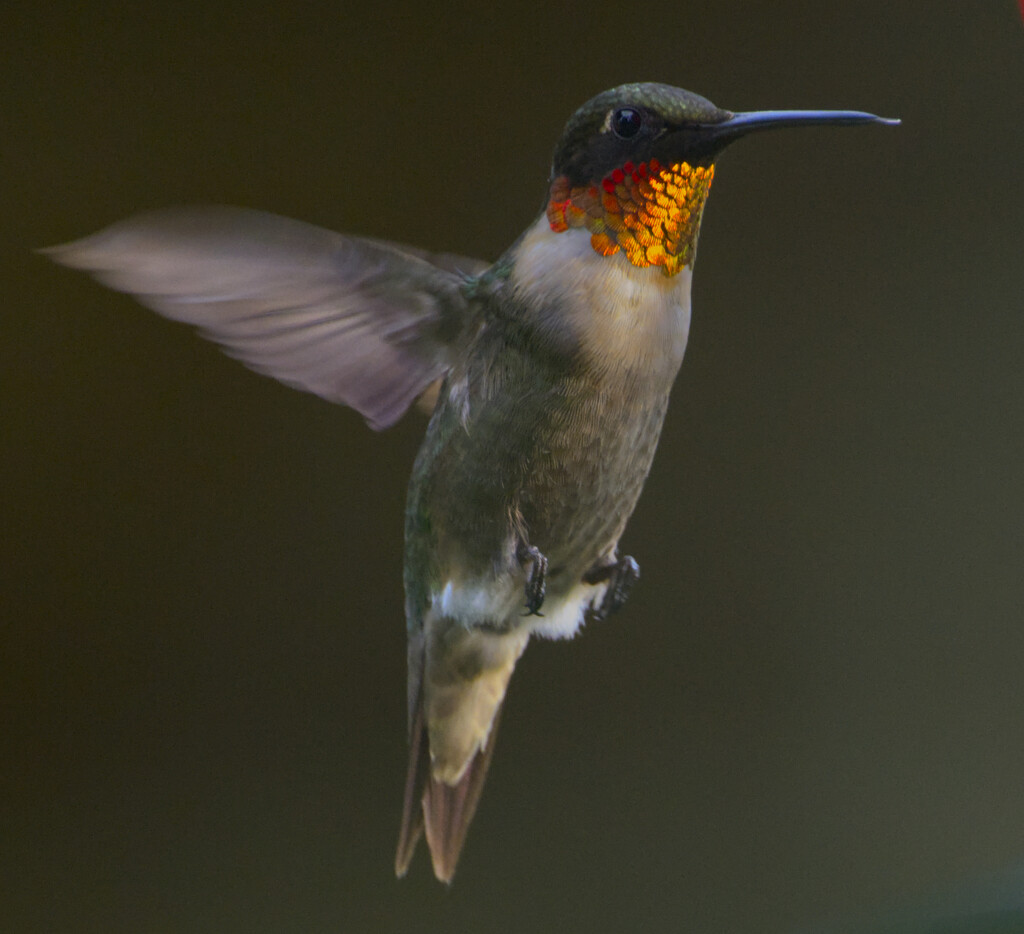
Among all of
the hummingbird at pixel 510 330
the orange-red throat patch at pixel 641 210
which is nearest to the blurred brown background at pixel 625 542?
the hummingbird at pixel 510 330

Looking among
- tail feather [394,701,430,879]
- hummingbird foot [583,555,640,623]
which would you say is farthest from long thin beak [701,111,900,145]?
tail feather [394,701,430,879]

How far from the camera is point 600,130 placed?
65 cm

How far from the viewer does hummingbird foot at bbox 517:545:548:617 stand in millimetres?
735

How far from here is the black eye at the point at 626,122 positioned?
63cm

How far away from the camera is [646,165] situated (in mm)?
643

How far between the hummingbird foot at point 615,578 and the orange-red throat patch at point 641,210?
0.75ft

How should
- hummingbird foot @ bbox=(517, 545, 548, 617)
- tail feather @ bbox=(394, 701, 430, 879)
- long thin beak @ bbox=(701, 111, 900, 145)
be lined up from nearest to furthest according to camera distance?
long thin beak @ bbox=(701, 111, 900, 145)
hummingbird foot @ bbox=(517, 545, 548, 617)
tail feather @ bbox=(394, 701, 430, 879)

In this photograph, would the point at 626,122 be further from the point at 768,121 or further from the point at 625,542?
the point at 625,542

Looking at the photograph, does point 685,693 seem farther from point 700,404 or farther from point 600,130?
point 600,130

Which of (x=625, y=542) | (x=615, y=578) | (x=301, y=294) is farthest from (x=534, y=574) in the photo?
(x=625, y=542)

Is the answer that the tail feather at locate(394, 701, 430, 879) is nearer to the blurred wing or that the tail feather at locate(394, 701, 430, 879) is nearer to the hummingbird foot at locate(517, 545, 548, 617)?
the hummingbird foot at locate(517, 545, 548, 617)

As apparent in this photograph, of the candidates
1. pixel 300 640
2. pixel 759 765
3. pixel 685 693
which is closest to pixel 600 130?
pixel 300 640

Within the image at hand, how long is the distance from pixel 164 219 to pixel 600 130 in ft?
0.86

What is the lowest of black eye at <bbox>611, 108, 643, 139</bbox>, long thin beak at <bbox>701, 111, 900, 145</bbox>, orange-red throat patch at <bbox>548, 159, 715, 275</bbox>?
orange-red throat patch at <bbox>548, 159, 715, 275</bbox>
